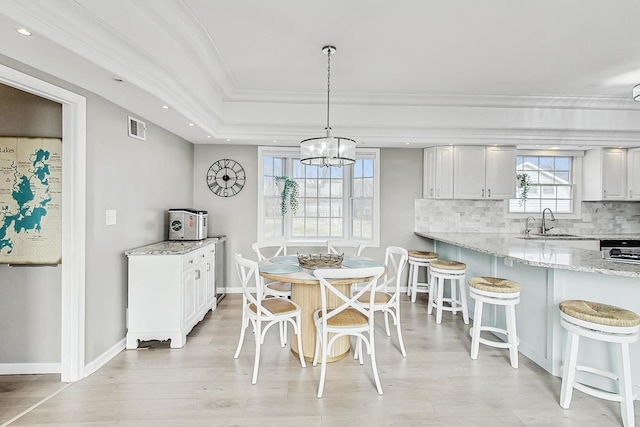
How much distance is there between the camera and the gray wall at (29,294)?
2.45m

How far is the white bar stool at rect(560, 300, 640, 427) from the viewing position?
1896mm

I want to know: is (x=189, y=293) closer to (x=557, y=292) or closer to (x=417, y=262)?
(x=417, y=262)

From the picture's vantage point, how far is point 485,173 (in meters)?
4.65

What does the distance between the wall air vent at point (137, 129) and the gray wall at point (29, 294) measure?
626 mm

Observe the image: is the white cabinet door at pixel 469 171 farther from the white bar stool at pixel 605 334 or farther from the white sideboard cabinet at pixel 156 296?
the white sideboard cabinet at pixel 156 296

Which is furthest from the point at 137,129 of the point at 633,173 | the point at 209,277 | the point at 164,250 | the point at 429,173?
the point at 633,173

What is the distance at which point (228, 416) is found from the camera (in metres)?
2.01

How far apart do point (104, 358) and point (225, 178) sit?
9.02 ft

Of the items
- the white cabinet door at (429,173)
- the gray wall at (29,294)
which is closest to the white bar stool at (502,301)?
the white cabinet door at (429,173)

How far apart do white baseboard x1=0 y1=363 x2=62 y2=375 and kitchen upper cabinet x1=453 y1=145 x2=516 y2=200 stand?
15.9 feet

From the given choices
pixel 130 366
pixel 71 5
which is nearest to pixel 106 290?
pixel 130 366

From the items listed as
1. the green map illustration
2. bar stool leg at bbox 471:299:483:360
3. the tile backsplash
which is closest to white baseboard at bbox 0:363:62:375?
the green map illustration

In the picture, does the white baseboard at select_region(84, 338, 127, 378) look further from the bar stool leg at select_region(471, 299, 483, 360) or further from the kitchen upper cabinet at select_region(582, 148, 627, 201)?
the kitchen upper cabinet at select_region(582, 148, 627, 201)

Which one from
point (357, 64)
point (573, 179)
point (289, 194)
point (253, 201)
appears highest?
point (357, 64)
